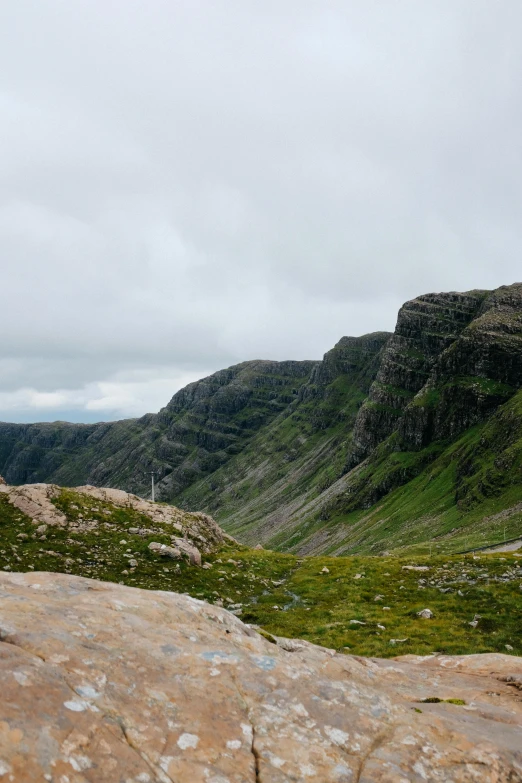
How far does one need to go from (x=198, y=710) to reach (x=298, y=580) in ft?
99.2

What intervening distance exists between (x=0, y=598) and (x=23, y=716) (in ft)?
15.4

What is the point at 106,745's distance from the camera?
20.6 feet

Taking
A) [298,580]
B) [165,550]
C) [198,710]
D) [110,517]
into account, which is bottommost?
[298,580]

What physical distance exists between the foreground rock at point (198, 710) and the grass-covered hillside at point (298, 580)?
13.0 metres

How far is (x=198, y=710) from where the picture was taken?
759 cm

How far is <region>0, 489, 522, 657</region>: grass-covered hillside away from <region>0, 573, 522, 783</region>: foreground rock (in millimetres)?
13037

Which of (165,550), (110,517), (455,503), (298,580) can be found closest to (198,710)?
(165,550)

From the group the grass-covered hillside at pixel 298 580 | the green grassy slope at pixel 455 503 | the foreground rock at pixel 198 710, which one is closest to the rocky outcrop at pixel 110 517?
the grass-covered hillside at pixel 298 580

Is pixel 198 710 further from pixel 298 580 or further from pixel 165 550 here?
pixel 298 580

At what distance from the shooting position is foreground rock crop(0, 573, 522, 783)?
623 centimetres

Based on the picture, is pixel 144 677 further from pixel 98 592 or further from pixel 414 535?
pixel 414 535

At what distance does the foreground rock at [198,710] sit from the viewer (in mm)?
6230

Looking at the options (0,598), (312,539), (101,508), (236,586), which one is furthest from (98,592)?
(312,539)

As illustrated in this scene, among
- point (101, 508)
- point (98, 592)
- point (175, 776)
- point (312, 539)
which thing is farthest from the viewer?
point (312, 539)
